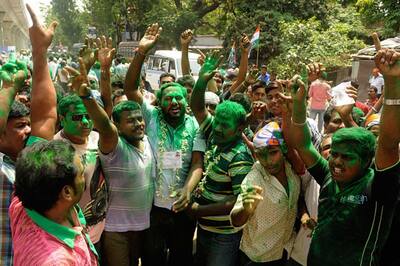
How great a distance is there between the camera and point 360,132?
205 cm

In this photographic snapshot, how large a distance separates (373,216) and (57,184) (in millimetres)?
1493

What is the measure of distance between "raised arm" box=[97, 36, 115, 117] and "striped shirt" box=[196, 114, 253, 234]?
0.99m

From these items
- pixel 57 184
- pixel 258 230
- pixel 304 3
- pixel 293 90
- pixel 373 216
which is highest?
pixel 304 3

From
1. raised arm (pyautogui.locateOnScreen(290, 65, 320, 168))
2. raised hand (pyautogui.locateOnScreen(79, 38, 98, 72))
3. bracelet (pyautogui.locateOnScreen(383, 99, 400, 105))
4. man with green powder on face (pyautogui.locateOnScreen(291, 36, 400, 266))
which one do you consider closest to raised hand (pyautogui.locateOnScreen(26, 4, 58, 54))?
raised hand (pyautogui.locateOnScreen(79, 38, 98, 72))

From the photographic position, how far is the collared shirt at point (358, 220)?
1881 millimetres

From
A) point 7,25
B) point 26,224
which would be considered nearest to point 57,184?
point 26,224

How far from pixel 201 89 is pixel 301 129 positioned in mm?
1059

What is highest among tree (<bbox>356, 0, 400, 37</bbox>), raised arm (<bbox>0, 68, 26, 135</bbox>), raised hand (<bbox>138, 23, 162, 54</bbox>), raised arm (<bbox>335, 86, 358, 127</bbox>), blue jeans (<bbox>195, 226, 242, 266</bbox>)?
tree (<bbox>356, 0, 400, 37</bbox>)

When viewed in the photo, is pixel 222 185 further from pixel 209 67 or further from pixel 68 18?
pixel 68 18

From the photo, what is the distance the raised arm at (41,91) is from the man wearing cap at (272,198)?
127 cm

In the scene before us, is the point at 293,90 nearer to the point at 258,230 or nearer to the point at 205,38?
the point at 258,230

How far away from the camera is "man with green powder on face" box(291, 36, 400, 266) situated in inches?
71.2

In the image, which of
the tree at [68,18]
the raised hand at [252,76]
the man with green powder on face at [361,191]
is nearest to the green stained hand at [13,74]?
the man with green powder on face at [361,191]

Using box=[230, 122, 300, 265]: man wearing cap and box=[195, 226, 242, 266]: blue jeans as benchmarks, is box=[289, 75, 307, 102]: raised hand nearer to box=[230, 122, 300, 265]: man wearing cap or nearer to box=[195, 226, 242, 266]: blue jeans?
box=[230, 122, 300, 265]: man wearing cap
